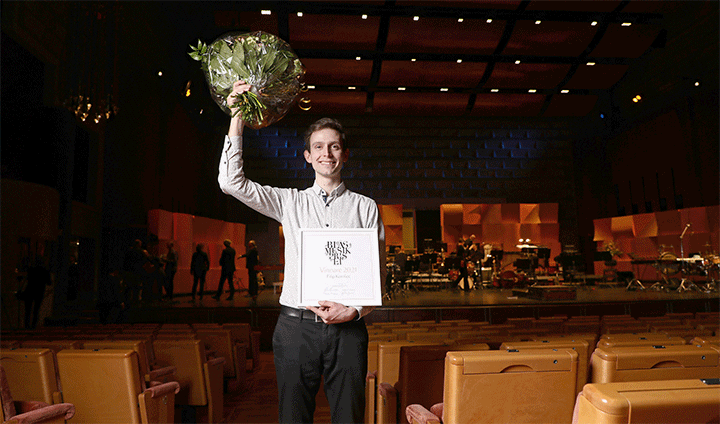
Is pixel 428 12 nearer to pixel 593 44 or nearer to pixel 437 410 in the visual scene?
pixel 593 44

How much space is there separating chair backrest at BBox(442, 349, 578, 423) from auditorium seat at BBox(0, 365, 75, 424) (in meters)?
1.83

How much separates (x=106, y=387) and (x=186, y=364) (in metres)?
0.96

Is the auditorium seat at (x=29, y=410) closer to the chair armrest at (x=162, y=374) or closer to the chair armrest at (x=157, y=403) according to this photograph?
the chair armrest at (x=157, y=403)

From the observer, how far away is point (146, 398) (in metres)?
2.28

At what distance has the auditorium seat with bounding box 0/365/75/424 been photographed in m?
1.98

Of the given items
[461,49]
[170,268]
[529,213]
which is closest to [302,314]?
[170,268]

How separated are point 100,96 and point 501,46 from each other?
10.6m

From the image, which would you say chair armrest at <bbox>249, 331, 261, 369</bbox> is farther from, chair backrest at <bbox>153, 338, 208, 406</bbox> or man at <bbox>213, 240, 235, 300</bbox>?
man at <bbox>213, 240, 235, 300</bbox>

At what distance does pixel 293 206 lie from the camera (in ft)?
5.91

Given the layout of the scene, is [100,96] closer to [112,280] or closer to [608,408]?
[112,280]

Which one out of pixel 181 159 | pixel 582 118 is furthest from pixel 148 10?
pixel 582 118

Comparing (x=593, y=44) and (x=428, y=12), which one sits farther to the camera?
(x=593, y=44)

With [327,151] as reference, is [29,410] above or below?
below

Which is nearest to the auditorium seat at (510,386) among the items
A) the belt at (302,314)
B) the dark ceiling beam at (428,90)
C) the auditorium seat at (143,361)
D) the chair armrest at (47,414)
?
the belt at (302,314)
